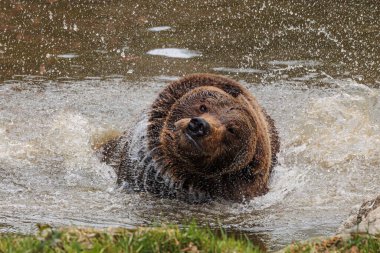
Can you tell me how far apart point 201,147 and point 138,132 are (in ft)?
3.98

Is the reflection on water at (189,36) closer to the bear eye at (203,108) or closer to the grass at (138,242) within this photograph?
the bear eye at (203,108)

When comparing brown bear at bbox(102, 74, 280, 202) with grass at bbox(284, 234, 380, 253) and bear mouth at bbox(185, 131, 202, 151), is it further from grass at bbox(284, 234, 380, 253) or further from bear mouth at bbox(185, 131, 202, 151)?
grass at bbox(284, 234, 380, 253)

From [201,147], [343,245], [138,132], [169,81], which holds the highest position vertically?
[343,245]

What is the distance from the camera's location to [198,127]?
6773 millimetres

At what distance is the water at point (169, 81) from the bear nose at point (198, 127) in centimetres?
74

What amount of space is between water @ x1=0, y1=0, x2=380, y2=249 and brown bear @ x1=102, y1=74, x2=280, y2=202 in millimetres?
178

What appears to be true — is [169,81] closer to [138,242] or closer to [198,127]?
[198,127]

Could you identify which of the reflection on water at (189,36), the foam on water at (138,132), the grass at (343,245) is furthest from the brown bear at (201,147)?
the reflection on water at (189,36)

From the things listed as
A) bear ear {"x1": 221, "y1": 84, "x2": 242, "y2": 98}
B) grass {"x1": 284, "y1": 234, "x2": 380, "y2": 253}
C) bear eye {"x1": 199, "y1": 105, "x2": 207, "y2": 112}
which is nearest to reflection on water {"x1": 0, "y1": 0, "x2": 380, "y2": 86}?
bear ear {"x1": 221, "y1": 84, "x2": 242, "y2": 98}

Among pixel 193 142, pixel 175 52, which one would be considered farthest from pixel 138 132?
pixel 175 52

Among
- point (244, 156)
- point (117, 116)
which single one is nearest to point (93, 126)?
point (117, 116)

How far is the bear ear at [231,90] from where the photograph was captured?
7797 millimetres

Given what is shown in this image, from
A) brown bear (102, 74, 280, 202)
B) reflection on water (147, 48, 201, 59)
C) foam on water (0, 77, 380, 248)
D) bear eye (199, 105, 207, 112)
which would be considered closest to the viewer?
foam on water (0, 77, 380, 248)

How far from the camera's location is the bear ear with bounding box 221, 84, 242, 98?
25.6 ft
